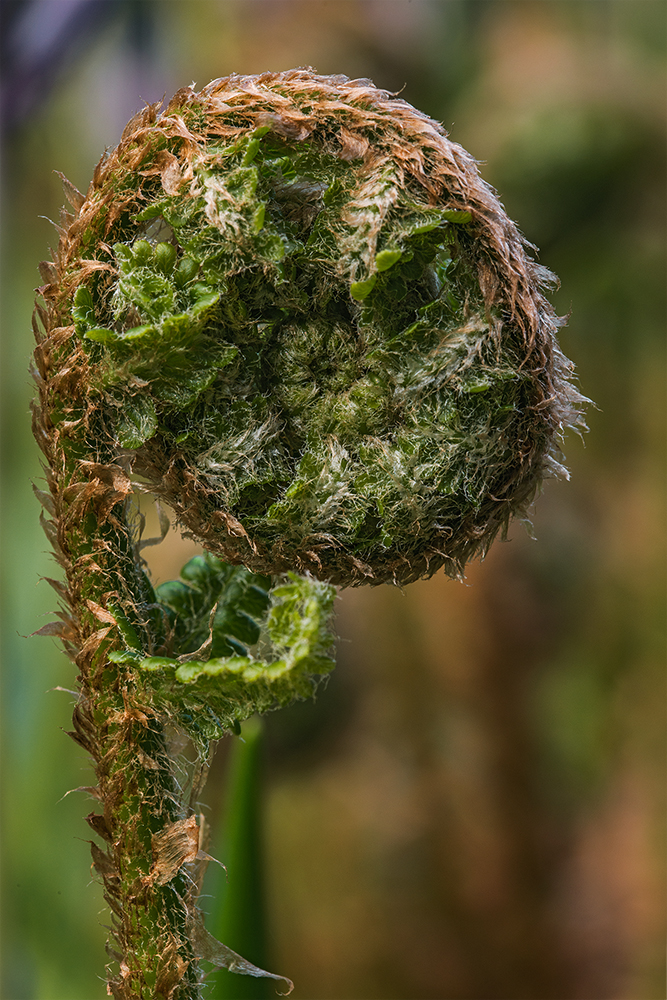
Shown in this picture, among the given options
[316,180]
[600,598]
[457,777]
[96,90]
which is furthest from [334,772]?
[96,90]

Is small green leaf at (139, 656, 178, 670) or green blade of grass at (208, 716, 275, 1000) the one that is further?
green blade of grass at (208, 716, 275, 1000)

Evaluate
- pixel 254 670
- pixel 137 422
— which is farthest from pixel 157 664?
pixel 137 422

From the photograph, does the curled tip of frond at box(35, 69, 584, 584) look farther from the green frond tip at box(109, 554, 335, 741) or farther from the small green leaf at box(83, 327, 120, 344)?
the green frond tip at box(109, 554, 335, 741)

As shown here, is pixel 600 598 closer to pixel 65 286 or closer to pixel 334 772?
pixel 334 772

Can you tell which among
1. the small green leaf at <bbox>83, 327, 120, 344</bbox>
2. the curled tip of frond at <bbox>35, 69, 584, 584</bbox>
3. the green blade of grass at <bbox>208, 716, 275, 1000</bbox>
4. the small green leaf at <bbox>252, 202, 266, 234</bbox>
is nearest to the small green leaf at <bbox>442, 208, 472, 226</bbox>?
the curled tip of frond at <bbox>35, 69, 584, 584</bbox>

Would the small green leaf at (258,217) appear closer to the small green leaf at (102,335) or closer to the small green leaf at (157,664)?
the small green leaf at (102,335)

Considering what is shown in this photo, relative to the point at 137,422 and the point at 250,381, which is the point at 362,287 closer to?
the point at 250,381
